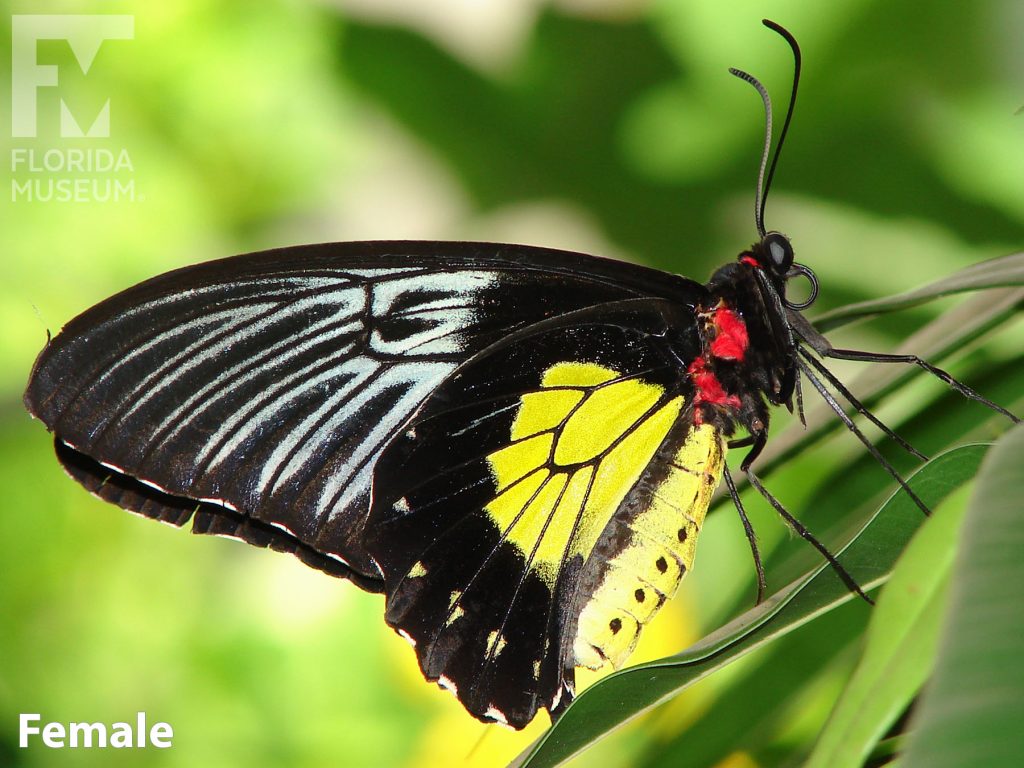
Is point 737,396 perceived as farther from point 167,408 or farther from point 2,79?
point 2,79

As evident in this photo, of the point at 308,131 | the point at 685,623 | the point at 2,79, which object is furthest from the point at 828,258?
the point at 2,79

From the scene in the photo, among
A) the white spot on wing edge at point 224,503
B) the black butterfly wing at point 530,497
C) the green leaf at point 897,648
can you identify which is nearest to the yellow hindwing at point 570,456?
the black butterfly wing at point 530,497

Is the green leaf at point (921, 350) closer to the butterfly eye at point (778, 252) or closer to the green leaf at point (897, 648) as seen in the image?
the butterfly eye at point (778, 252)

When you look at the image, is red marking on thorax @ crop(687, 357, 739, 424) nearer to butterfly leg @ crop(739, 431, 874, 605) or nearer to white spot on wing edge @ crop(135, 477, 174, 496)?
butterfly leg @ crop(739, 431, 874, 605)

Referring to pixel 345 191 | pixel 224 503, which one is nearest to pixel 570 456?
Answer: pixel 224 503

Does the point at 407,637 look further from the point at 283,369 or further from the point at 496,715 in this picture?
the point at 283,369

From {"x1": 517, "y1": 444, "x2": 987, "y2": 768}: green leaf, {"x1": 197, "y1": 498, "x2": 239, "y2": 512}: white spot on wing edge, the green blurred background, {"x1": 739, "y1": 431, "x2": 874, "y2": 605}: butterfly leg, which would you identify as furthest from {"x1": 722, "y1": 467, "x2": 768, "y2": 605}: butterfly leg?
the green blurred background
